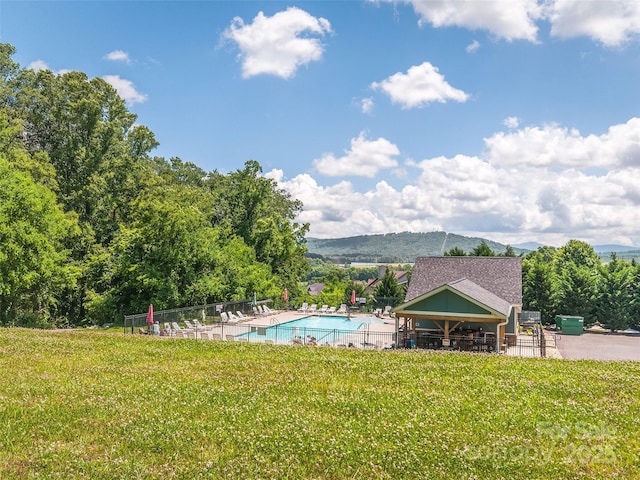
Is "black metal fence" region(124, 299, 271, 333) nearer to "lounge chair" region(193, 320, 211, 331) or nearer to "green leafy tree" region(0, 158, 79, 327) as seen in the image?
"lounge chair" region(193, 320, 211, 331)

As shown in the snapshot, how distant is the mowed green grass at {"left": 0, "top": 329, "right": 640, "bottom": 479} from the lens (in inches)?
253

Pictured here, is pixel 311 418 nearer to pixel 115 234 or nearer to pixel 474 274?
pixel 474 274

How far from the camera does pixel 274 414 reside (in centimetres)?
826

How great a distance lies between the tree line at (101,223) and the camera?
83.6ft

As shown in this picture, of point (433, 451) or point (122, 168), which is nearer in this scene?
point (433, 451)

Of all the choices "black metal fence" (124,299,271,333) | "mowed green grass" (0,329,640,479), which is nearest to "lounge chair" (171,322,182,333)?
"black metal fence" (124,299,271,333)

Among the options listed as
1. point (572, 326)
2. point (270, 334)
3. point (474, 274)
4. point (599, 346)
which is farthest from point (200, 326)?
point (572, 326)

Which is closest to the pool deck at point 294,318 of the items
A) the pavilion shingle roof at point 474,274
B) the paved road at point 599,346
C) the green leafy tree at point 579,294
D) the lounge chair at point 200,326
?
the lounge chair at point 200,326

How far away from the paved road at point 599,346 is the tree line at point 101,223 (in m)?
20.0

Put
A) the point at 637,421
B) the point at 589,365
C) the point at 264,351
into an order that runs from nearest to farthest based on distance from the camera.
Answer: the point at 637,421 → the point at 589,365 → the point at 264,351

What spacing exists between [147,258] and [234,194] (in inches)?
557

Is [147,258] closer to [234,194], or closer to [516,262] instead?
[234,194]

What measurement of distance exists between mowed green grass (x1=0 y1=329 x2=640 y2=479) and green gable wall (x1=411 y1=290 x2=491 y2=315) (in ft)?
25.5

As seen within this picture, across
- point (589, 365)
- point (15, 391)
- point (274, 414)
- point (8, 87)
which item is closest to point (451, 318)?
point (589, 365)
